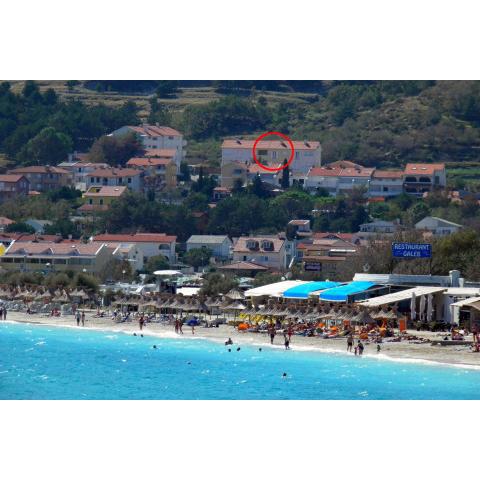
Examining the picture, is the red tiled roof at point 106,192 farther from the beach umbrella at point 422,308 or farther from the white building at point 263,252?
the beach umbrella at point 422,308

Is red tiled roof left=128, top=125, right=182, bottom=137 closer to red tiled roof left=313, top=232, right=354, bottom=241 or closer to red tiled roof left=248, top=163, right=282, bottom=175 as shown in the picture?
red tiled roof left=248, top=163, right=282, bottom=175

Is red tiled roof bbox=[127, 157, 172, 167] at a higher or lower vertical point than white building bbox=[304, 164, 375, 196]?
higher

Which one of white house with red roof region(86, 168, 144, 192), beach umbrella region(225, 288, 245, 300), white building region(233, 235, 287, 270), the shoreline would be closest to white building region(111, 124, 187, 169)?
white house with red roof region(86, 168, 144, 192)

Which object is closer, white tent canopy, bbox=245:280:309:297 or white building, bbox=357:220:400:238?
white tent canopy, bbox=245:280:309:297

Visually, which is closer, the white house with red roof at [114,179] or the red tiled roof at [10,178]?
the red tiled roof at [10,178]

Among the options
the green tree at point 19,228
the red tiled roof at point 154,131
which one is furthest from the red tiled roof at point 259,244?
the red tiled roof at point 154,131

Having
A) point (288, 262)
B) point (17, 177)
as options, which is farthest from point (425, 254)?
point (17, 177)
